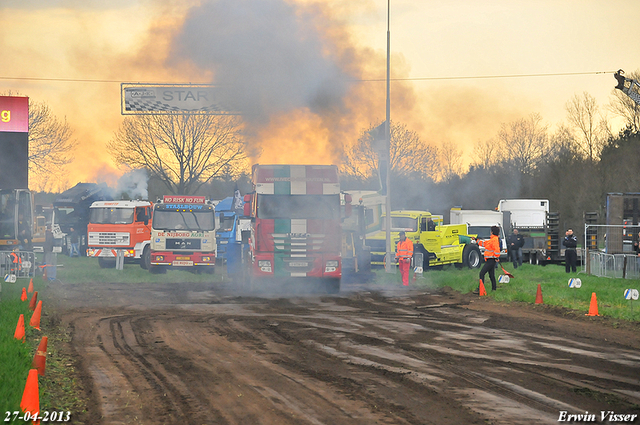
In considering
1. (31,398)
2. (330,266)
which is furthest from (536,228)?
(31,398)

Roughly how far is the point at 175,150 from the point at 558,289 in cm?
3289

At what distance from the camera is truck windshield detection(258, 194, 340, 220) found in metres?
19.5

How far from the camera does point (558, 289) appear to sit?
62.7 ft

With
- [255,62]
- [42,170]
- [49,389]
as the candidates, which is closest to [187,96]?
[255,62]

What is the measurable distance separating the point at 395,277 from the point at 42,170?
113 feet

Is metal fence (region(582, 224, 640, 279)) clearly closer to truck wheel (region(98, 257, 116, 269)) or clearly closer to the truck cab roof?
the truck cab roof

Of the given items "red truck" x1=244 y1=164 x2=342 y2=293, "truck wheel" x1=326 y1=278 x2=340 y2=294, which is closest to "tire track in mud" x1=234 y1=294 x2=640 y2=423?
"red truck" x1=244 y1=164 x2=342 y2=293

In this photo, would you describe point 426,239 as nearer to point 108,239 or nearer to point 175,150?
point 108,239

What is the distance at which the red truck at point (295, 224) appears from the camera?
19.3 meters

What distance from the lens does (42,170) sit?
4972cm

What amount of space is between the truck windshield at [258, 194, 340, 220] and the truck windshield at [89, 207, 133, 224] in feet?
33.5

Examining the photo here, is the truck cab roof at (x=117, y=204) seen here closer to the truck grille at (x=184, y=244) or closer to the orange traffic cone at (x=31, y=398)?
the truck grille at (x=184, y=244)

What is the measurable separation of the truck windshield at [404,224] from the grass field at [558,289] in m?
2.19

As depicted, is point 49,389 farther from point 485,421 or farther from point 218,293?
point 218,293
